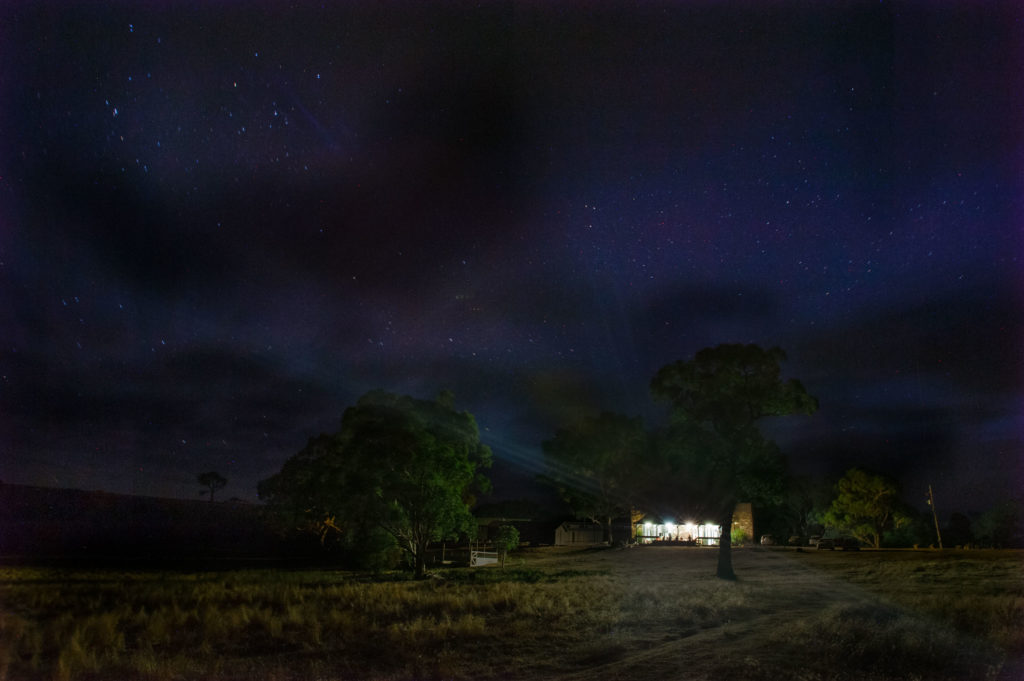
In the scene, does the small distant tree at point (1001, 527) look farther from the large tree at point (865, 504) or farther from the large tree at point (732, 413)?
the large tree at point (732, 413)

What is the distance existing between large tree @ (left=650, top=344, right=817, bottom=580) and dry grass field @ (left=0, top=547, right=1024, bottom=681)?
13.4ft

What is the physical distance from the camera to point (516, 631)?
571 inches

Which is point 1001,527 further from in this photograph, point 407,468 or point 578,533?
point 407,468

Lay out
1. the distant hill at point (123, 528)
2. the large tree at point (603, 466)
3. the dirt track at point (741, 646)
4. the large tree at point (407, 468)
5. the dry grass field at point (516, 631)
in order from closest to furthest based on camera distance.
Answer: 1. the dirt track at point (741, 646)
2. the dry grass field at point (516, 631)
3. the large tree at point (407, 468)
4. the distant hill at point (123, 528)
5. the large tree at point (603, 466)

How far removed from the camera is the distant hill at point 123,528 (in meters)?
56.8

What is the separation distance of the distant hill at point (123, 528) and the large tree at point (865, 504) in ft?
202

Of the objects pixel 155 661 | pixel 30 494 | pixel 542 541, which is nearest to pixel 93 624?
pixel 155 661

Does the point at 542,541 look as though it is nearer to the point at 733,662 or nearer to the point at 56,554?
the point at 56,554

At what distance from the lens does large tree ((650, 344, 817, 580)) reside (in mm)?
27406

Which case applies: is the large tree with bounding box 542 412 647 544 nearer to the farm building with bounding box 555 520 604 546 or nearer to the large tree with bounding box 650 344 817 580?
the farm building with bounding box 555 520 604 546

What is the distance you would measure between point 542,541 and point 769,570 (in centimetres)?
5039

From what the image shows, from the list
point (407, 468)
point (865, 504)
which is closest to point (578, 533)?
point (865, 504)

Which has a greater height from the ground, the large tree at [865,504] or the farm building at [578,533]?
the large tree at [865,504]

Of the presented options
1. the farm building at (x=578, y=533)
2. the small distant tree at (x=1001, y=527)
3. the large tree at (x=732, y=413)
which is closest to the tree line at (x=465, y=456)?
the large tree at (x=732, y=413)
